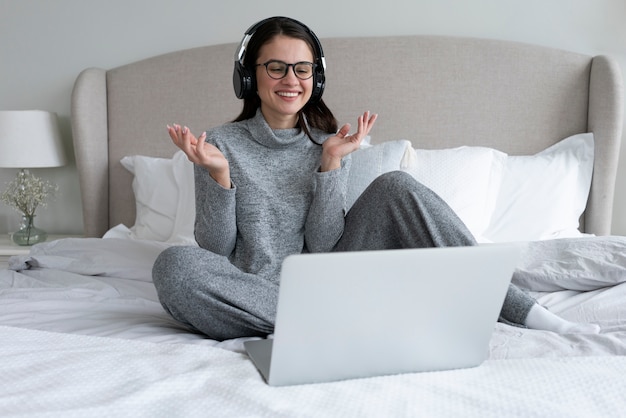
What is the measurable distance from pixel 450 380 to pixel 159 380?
0.40 m

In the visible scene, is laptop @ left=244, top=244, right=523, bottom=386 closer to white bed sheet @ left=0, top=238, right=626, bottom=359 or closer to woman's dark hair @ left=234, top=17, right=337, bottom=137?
white bed sheet @ left=0, top=238, right=626, bottom=359

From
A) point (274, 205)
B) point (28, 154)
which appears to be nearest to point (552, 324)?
point (274, 205)

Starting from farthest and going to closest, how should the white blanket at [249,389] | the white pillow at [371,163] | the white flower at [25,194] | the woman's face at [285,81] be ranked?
the white flower at [25,194], the white pillow at [371,163], the woman's face at [285,81], the white blanket at [249,389]

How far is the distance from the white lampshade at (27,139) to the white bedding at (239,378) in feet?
4.22

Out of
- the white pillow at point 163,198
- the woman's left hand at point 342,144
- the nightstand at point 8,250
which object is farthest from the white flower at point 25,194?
the woman's left hand at point 342,144

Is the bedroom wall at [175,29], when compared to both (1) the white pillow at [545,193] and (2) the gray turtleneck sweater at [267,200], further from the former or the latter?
(2) the gray turtleneck sweater at [267,200]

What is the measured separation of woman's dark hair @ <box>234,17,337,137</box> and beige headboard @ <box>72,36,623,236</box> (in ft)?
2.66

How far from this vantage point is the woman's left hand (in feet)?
4.89

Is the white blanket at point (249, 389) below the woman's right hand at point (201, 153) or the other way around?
below

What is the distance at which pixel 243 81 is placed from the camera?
62.1 inches

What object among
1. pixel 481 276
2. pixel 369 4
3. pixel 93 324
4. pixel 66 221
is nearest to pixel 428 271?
pixel 481 276

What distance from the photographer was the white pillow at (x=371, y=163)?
199 cm

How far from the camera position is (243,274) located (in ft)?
4.37

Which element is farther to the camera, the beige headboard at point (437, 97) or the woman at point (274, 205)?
the beige headboard at point (437, 97)
